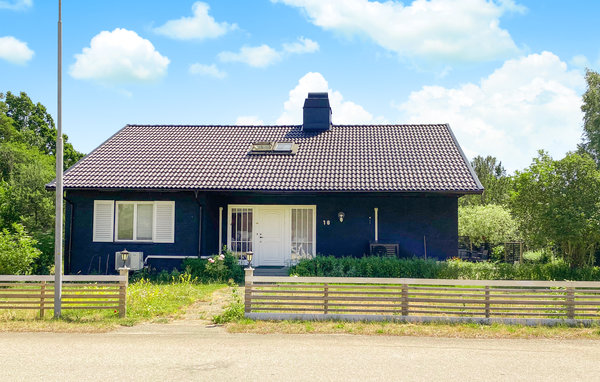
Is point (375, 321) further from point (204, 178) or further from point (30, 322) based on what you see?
point (204, 178)

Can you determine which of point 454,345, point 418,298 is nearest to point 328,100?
point 418,298

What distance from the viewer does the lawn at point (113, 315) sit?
8.76 m

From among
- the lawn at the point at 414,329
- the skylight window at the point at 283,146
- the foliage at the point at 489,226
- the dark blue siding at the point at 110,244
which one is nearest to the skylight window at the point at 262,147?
the skylight window at the point at 283,146

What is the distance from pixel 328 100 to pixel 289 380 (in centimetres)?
1536

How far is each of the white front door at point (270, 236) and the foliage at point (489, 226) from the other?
478 inches

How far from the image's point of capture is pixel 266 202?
1631 cm

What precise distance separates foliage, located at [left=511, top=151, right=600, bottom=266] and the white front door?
7624 millimetres

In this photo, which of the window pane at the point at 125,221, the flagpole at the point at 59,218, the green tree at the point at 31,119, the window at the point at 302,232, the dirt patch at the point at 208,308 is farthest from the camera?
the green tree at the point at 31,119

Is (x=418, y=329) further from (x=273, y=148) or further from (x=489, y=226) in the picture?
(x=489, y=226)

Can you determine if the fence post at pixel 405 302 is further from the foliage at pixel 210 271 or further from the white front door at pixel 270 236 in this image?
the white front door at pixel 270 236

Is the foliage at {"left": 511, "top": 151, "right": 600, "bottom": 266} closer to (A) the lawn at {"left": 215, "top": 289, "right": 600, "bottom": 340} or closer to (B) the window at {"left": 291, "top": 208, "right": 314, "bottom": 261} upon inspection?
(A) the lawn at {"left": 215, "top": 289, "right": 600, "bottom": 340}

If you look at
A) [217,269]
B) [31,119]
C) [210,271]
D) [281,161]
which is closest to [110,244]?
[210,271]

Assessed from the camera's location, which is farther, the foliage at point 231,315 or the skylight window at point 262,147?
the skylight window at point 262,147

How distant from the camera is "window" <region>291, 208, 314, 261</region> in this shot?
1622 cm
